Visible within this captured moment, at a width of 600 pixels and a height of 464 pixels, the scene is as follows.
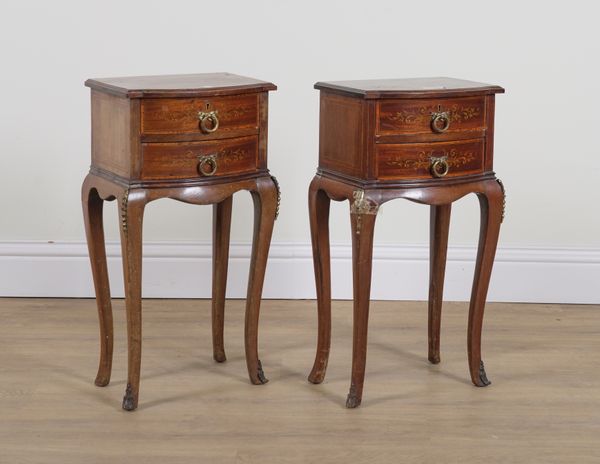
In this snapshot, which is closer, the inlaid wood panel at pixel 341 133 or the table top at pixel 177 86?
the table top at pixel 177 86

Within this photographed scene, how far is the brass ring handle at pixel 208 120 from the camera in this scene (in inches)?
120

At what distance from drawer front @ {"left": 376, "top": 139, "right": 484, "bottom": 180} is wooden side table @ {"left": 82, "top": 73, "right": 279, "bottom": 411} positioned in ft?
1.20

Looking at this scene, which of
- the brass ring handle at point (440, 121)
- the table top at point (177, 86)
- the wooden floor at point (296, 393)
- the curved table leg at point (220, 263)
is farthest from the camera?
the curved table leg at point (220, 263)

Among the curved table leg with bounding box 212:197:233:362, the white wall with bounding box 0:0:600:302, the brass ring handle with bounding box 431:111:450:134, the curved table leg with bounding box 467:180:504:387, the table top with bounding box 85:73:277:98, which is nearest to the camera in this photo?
the table top with bounding box 85:73:277:98

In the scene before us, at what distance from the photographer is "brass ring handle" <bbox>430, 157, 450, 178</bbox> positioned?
10.2 feet

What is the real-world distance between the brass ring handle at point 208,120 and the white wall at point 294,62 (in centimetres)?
123

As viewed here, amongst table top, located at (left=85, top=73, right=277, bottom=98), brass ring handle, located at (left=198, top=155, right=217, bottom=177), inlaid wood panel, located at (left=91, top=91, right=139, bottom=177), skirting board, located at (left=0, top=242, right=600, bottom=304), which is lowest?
skirting board, located at (left=0, top=242, right=600, bottom=304)

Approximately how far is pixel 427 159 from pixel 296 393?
0.80 m

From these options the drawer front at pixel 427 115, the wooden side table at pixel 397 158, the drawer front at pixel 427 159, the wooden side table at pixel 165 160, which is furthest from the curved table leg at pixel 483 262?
the wooden side table at pixel 165 160

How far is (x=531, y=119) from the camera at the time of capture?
4.31m

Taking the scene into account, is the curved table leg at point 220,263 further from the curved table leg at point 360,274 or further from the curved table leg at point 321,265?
the curved table leg at point 360,274

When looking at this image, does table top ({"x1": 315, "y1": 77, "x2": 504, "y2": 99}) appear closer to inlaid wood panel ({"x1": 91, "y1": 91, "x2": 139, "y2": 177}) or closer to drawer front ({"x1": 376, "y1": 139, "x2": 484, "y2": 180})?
drawer front ({"x1": 376, "y1": 139, "x2": 484, "y2": 180})

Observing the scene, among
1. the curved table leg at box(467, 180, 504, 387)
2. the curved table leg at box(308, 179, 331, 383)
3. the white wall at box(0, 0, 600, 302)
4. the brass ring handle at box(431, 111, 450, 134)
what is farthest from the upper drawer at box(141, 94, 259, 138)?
the white wall at box(0, 0, 600, 302)

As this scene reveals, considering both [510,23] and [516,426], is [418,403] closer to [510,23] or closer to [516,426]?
[516,426]
